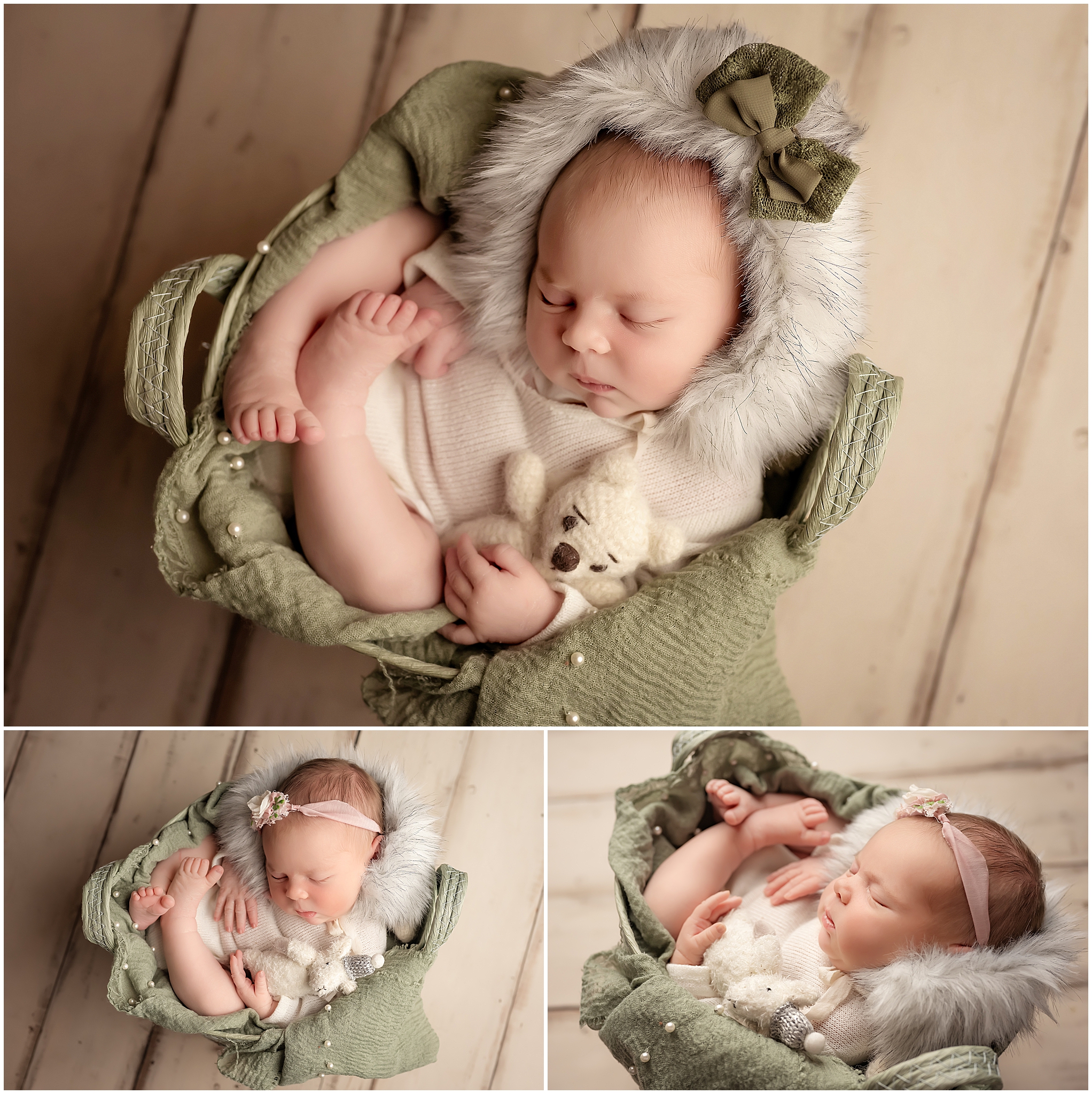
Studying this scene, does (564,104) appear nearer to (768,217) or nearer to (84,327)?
(768,217)

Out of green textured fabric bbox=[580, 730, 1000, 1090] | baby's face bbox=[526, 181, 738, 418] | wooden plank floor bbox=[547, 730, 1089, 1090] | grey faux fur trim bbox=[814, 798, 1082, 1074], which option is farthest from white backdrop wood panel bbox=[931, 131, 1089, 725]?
baby's face bbox=[526, 181, 738, 418]

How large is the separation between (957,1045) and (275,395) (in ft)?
3.42

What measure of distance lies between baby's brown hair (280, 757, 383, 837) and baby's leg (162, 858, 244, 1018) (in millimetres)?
133

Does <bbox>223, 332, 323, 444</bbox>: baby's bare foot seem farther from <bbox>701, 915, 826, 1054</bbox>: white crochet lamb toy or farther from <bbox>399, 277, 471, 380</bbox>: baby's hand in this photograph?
<bbox>701, 915, 826, 1054</bbox>: white crochet lamb toy

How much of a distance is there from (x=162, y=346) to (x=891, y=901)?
1.02 m

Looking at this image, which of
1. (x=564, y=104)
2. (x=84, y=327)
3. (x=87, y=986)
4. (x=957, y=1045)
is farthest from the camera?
(x=84, y=327)

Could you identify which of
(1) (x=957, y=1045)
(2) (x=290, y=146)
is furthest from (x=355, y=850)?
(2) (x=290, y=146)

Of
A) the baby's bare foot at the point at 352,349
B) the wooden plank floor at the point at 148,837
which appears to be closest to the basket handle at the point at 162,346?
the baby's bare foot at the point at 352,349

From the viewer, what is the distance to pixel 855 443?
0.97 meters

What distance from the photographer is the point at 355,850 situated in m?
1.04

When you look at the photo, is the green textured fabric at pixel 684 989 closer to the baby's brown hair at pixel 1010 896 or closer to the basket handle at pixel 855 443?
the baby's brown hair at pixel 1010 896

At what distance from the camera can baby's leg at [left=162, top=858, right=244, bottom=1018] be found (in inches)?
40.4

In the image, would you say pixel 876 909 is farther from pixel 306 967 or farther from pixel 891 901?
pixel 306 967

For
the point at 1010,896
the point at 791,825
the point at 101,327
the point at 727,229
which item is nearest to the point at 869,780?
the point at 791,825
